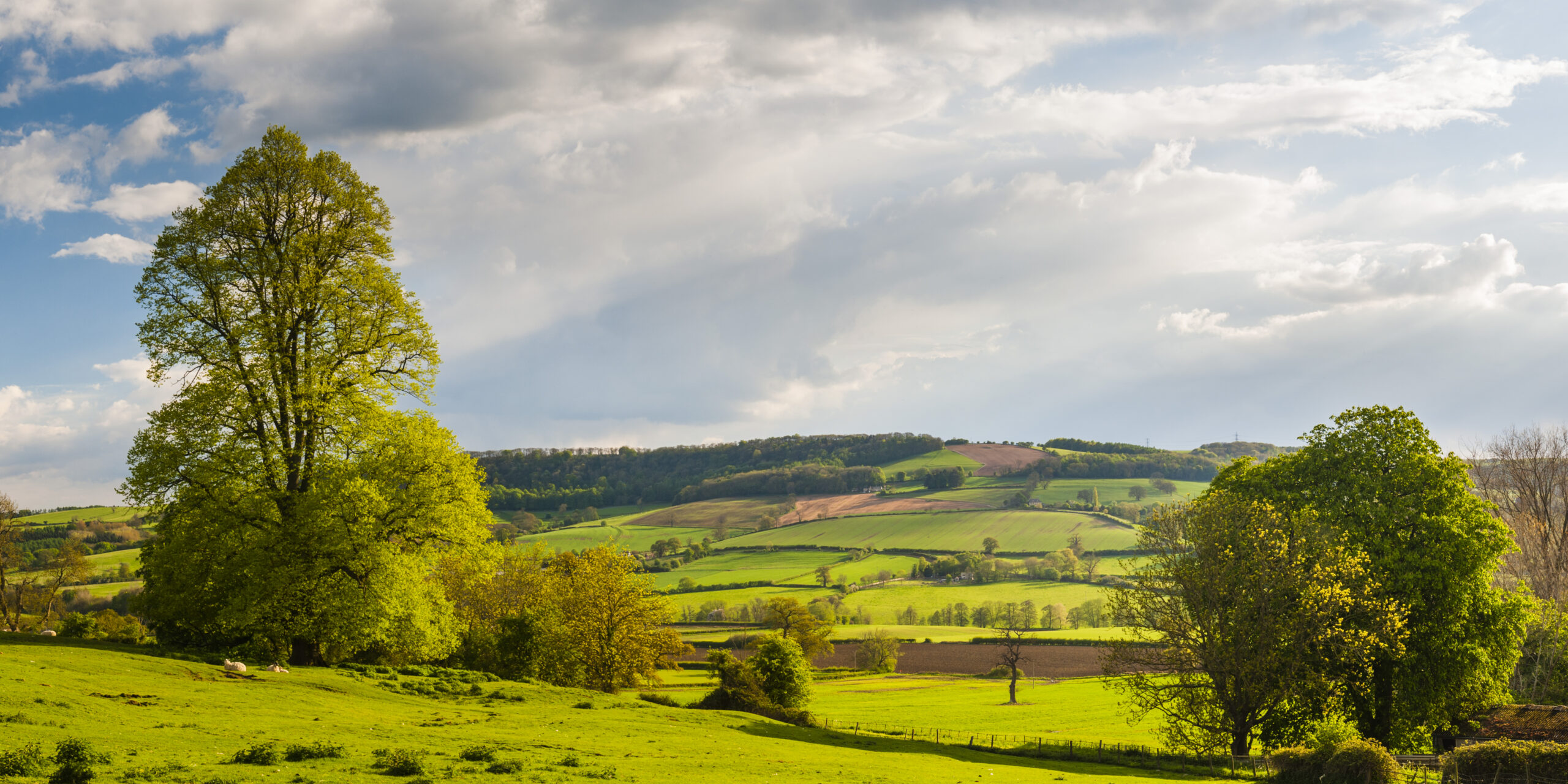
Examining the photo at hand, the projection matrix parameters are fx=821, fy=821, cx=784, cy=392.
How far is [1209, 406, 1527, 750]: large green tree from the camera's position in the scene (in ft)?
116

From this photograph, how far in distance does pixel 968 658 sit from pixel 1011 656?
680 inches

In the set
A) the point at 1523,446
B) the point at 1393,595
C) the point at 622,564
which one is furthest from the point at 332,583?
the point at 1523,446

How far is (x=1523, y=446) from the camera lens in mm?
66875

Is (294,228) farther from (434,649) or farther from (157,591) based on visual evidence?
(434,649)

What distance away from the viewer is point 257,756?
18.7 meters

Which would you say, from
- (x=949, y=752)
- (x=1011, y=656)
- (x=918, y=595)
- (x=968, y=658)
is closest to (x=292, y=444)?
(x=949, y=752)

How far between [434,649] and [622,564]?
23.9m

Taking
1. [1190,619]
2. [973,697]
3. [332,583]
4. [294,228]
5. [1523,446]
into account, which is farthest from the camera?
[973,697]

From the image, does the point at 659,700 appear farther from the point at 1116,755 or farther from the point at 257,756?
the point at 257,756

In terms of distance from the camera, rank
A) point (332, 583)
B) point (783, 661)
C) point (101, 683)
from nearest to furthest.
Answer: point (101, 683) → point (332, 583) → point (783, 661)

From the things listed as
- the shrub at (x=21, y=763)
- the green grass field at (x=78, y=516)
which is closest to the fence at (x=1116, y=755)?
the shrub at (x=21, y=763)

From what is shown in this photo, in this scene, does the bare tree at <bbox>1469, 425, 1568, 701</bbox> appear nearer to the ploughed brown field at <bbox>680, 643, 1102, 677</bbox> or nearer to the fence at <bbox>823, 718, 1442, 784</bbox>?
the fence at <bbox>823, 718, 1442, 784</bbox>

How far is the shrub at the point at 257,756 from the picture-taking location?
61.2ft

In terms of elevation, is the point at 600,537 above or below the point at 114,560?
above
